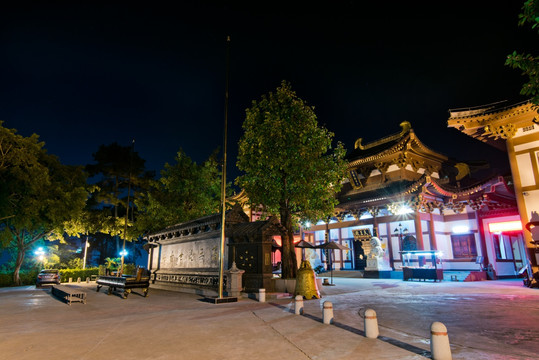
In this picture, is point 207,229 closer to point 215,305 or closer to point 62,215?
point 215,305

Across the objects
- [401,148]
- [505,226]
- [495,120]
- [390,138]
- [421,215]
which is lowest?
[505,226]

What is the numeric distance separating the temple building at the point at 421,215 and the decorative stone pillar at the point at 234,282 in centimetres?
1321

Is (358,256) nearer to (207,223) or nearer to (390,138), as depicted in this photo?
(390,138)

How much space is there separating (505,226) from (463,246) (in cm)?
346

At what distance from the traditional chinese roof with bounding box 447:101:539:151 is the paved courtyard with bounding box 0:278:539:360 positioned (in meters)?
9.66

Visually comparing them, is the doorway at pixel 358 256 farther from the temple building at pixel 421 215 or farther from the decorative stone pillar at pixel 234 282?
the decorative stone pillar at pixel 234 282

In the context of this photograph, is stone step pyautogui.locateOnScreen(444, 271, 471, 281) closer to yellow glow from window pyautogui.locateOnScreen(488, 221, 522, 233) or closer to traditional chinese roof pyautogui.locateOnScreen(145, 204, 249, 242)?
yellow glow from window pyautogui.locateOnScreen(488, 221, 522, 233)

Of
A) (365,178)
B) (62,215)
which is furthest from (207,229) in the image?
(365,178)

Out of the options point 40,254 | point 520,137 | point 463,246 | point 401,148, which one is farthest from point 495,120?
point 40,254

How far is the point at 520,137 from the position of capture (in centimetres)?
1593

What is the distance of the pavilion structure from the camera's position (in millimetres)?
15000

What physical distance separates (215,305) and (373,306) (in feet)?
17.5

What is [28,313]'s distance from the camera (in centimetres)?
959

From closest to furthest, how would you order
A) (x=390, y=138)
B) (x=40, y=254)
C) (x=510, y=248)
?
(x=510, y=248) → (x=40, y=254) → (x=390, y=138)
